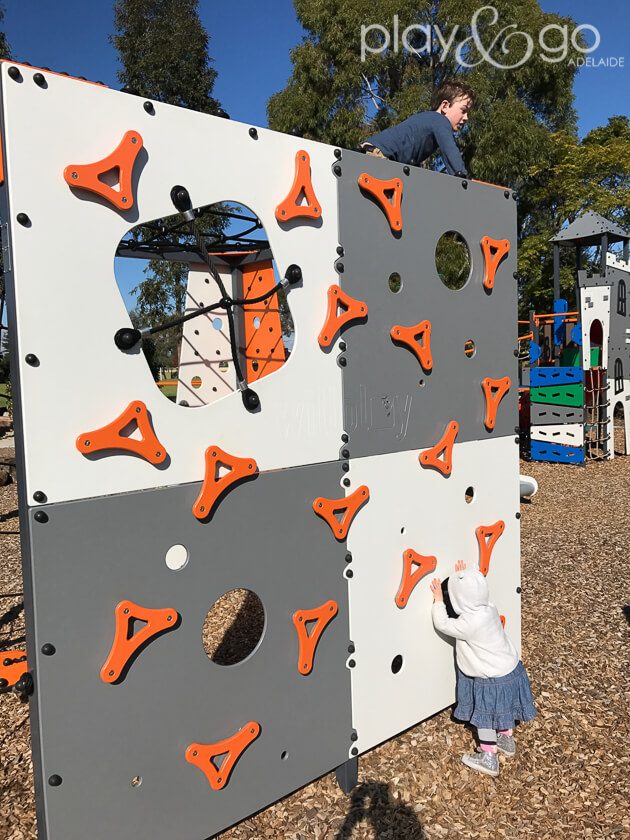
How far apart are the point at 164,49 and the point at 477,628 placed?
52.0ft

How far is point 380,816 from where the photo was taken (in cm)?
244

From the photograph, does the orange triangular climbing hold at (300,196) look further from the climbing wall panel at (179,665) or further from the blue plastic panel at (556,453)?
the blue plastic panel at (556,453)

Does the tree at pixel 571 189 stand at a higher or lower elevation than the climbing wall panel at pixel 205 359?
higher

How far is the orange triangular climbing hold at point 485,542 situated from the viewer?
10.1 ft

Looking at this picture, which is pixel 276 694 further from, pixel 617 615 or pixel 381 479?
pixel 617 615

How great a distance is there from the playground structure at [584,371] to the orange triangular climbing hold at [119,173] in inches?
362

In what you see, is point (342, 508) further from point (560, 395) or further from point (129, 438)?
point (560, 395)

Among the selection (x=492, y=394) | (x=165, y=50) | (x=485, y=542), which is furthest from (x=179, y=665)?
(x=165, y=50)

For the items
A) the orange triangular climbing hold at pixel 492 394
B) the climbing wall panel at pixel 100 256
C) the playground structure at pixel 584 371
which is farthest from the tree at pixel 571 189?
the climbing wall panel at pixel 100 256

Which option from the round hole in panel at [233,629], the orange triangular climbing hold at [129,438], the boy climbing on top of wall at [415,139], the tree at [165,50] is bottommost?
the round hole in panel at [233,629]

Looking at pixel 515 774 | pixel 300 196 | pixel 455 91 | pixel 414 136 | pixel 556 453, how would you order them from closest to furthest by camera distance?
1. pixel 300 196
2. pixel 515 774
3. pixel 414 136
4. pixel 455 91
5. pixel 556 453

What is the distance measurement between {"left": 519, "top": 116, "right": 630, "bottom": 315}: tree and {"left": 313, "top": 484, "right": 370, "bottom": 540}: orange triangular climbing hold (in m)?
17.5

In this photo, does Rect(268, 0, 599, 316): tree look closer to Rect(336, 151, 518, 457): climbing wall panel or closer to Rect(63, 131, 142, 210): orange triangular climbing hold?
Rect(336, 151, 518, 457): climbing wall panel

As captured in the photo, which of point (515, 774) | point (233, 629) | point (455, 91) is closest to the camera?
point (515, 774)
